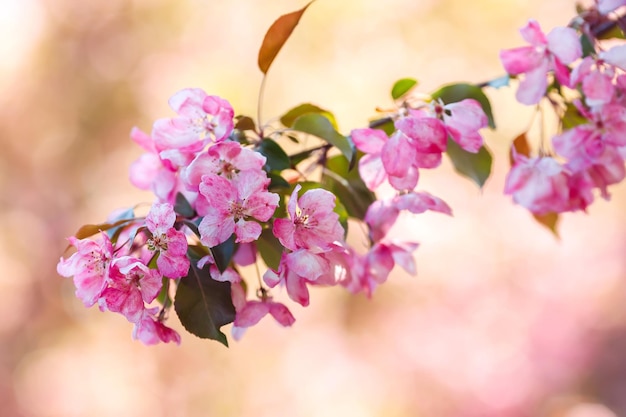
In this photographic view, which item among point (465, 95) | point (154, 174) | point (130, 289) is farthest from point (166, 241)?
point (465, 95)

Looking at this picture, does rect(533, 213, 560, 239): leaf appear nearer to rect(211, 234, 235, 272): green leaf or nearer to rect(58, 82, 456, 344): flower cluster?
rect(58, 82, 456, 344): flower cluster

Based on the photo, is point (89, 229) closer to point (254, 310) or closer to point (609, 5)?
point (254, 310)

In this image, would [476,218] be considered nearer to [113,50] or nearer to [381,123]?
[113,50]

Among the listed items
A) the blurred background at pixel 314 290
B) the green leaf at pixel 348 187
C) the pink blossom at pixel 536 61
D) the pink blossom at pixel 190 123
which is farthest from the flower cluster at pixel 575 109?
the blurred background at pixel 314 290

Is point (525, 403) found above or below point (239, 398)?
below

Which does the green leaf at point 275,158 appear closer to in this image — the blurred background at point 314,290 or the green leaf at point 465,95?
the green leaf at point 465,95

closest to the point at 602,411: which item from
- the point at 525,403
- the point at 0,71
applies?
the point at 525,403
